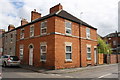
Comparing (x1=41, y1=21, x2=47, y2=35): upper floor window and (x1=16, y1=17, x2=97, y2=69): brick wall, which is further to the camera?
(x1=41, y1=21, x2=47, y2=35): upper floor window

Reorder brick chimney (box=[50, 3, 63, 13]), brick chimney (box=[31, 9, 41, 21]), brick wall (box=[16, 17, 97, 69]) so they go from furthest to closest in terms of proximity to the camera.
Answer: brick chimney (box=[31, 9, 41, 21]), brick chimney (box=[50, 3, 63, 13]), brick wall (box=[16, 17, 97, 69])

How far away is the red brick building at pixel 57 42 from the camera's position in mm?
14773

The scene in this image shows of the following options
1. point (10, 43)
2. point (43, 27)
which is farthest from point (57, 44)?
point (10, 43)

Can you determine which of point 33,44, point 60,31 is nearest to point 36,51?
point 33,44

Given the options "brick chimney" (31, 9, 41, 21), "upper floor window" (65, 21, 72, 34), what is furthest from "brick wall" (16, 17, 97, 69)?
"brick chimney" (31, 9, 41, 21)

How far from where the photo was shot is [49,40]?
49.4 feet

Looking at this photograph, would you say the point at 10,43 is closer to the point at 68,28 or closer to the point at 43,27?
the point at 43,27

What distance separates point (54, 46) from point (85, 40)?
6575 mm

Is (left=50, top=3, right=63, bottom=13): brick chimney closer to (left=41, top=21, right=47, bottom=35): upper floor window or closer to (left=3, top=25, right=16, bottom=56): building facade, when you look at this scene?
(left=41, top=21, right=47, bottom=35): upper floor window

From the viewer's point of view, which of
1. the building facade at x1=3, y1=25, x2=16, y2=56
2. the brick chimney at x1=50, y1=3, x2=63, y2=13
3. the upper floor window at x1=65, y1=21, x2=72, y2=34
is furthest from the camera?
the building facade at x1=3, y1=25, x2=16, y2=56

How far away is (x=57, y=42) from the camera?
1470 cm

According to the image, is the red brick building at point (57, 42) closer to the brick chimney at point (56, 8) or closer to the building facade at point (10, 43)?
the brick chimney at point (56, 8)

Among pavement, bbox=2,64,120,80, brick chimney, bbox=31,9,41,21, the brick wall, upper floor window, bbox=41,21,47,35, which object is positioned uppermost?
brick chimney, bbox=31,9,41,21

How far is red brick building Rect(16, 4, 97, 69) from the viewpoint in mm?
14773
